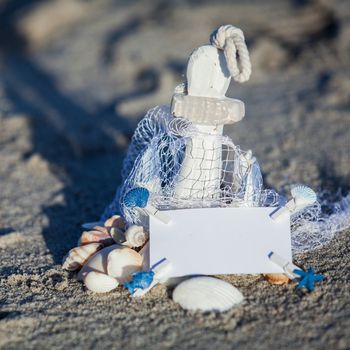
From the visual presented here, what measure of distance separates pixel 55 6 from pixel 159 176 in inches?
255

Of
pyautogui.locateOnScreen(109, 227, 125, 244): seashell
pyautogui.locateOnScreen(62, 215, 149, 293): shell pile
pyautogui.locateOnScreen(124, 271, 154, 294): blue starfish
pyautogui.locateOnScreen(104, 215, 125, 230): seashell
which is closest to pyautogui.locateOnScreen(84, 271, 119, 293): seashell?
pyautogui.locateOnScreen(62, 215, 149, 293): shell pile

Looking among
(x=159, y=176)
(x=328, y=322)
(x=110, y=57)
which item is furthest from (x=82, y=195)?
(x=110, y=57)

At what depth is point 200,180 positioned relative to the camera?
297cm

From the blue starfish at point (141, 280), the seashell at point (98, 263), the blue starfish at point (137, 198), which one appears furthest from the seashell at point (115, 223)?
the blue starfish at point (141, 280)

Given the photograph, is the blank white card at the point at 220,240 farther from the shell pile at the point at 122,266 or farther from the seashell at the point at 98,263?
the seashell at the point at 98,263

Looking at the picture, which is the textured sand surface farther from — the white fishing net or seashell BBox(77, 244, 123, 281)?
the white fishing net

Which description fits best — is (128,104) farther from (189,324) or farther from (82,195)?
(189,324)

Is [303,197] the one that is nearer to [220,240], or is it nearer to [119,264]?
[220,240]

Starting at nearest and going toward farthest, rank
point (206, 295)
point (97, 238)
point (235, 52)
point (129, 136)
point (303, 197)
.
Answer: point (206, 295), point (235, 52), point (303, 197), point (97, 238), point (129, 136)

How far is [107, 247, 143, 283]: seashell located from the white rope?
1.00 metres

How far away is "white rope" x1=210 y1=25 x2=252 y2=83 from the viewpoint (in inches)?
107

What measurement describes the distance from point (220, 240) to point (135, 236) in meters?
0.43

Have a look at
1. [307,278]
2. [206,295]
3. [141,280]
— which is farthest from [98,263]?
[307,278]

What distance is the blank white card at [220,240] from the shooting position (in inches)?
108
